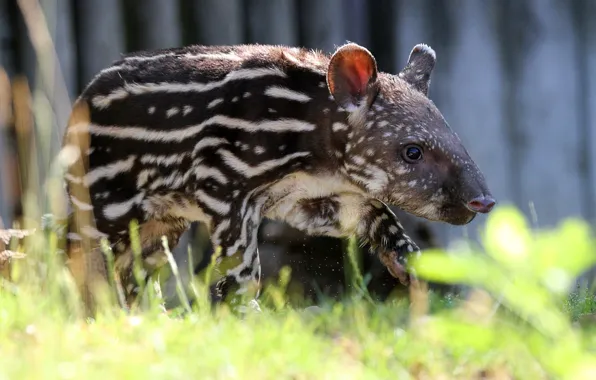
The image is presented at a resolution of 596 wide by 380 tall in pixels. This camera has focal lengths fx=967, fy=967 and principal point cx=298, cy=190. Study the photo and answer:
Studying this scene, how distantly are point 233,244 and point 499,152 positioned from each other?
8.16 ft

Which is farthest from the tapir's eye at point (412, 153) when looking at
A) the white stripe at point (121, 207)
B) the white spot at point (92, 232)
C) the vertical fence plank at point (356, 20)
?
the vertical fence plank at point (356, 20)

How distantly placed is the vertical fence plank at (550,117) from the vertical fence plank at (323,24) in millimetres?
1212

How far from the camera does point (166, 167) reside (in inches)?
166

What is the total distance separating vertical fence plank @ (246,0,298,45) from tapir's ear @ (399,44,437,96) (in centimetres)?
114

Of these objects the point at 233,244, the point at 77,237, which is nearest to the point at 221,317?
the point at 233,244

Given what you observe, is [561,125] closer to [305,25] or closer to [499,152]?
[499,152]

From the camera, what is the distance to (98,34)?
519 cm

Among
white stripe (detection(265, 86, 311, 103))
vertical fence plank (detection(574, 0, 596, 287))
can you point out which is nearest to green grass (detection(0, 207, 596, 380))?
white stripe (detection(265, 86, 311, 103))

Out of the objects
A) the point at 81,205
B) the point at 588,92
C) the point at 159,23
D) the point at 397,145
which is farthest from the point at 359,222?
the point at 588,92

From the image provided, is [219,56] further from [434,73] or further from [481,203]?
[434,73]

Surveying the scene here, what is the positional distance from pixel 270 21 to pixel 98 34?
38.7 inches

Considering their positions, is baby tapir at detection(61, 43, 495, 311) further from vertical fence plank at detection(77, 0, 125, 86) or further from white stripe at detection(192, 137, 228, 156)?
vertical fence plank at detection(77, 0, 125, 86)

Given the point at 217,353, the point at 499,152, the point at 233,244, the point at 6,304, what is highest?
the point at 217,353

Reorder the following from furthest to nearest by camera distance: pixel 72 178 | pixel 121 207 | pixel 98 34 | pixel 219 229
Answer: pixel 98 34
pixel 72 178
pixel 121 207
pixel 219 229
